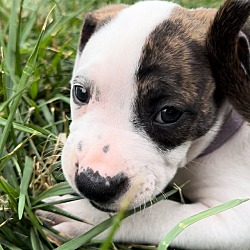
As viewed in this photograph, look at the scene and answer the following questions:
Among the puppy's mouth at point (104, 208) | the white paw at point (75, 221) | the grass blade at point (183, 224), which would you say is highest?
Answer: the grass blade at point (183, 224)

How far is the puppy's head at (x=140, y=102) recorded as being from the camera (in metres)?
2.77

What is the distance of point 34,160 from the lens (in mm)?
3602

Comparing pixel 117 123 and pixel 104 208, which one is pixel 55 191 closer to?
pixel 104 208

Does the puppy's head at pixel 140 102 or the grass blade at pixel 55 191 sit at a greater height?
the puppy's head at pixel 140 102

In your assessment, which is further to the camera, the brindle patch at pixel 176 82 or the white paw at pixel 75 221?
the white paw at pixel 75 221

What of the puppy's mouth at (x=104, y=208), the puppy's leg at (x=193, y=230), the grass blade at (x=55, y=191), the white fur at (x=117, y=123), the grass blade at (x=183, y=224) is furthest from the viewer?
the grass blade at (x=55, y=191)

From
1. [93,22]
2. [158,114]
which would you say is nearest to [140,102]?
[158,114]

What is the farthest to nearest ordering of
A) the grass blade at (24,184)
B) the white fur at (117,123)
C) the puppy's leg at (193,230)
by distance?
the puppy's leg at (193,230) < the grass blade at (24,184) < the white fur at (117,123)

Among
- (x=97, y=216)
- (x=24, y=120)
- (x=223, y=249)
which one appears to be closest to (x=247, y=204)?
(x=223, y=249)

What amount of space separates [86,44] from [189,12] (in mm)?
561

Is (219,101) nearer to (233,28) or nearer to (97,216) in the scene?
(233,28)

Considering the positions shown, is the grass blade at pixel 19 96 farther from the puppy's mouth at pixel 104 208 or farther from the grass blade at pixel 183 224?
the grass blade at pixel 183 224

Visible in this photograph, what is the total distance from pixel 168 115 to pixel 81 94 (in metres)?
0.45

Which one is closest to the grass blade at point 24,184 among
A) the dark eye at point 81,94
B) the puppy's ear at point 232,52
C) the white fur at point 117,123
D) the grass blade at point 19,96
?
the grass blade at point 19,96
